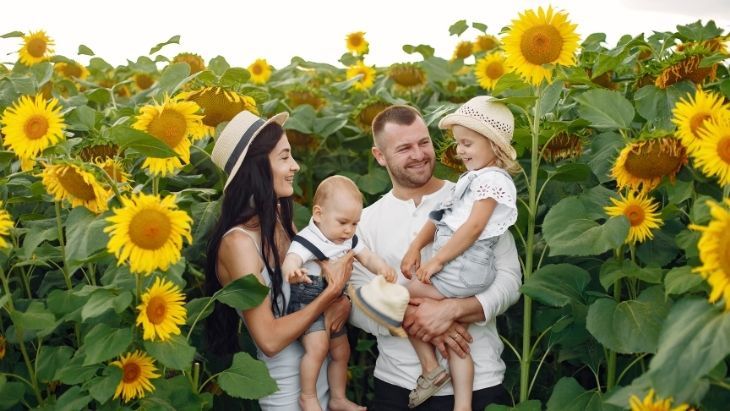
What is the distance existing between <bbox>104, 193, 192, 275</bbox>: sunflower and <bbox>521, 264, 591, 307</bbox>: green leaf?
49.1 inches

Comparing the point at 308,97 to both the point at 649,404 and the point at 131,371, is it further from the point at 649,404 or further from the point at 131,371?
the point at 649,404

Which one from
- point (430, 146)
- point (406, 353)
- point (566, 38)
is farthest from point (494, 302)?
point (566, 38)

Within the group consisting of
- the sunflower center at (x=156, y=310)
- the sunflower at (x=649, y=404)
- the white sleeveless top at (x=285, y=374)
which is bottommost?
the white sleeveless top at (x=285, y=374)

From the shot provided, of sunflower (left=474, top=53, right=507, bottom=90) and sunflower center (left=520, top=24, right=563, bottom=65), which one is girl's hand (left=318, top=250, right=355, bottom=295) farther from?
sunflower (left=474, top=53, right=507, bottom=90)

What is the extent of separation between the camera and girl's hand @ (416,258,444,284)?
3.53 metres

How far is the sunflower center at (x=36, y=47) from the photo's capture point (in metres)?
5.02

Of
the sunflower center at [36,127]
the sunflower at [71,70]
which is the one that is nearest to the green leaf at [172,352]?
the sunflower center at [36,127]

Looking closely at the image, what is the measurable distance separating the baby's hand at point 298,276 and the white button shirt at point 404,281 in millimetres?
366

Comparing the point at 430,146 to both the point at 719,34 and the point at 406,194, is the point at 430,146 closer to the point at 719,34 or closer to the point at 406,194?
the point at 406,194

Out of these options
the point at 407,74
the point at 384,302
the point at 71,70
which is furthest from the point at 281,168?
the point at 71,70

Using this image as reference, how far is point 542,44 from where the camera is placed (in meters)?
3.32

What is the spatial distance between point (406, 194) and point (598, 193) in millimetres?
933

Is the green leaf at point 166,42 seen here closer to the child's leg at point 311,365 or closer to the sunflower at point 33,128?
the sunflower at point 33,128

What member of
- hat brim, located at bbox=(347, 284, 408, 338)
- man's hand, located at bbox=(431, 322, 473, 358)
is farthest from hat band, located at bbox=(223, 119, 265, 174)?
man's hand, located at bbox=(431, 322, 473, 358)
